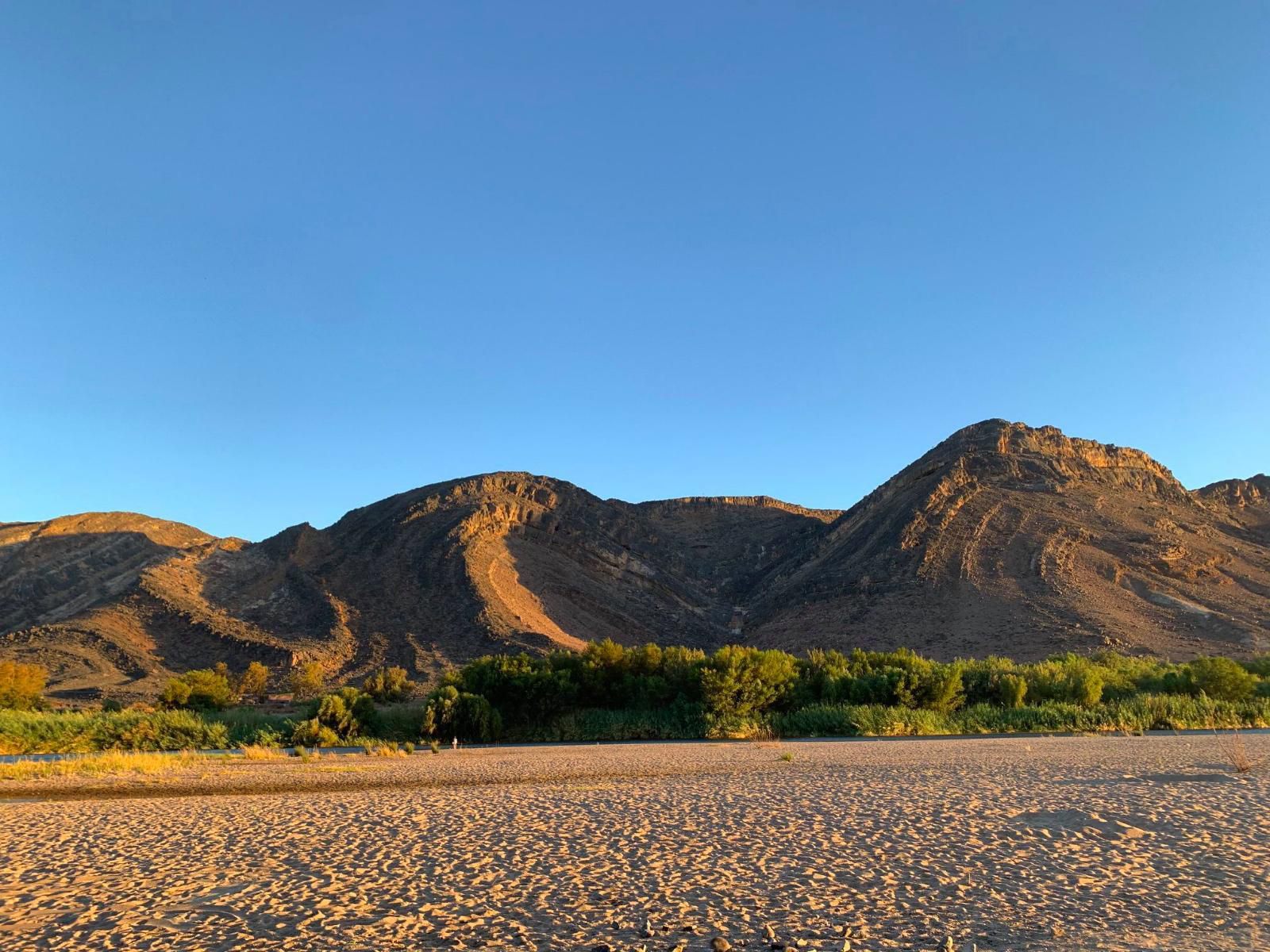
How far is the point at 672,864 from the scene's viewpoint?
324 inches

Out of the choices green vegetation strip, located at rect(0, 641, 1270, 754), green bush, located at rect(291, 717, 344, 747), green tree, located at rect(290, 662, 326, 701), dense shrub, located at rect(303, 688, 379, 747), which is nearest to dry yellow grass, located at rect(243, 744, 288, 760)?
green vegetation strip, located at rect(0, 641, 1270, 754)

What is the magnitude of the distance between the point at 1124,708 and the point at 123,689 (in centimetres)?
4899

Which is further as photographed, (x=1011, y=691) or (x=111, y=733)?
(x=1011, y=691)

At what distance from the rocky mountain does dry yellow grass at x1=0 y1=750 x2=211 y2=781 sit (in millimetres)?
30411

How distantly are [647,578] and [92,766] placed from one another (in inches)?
2737

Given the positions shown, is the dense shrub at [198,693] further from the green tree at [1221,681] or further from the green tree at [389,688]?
the green tree at [1221,681]

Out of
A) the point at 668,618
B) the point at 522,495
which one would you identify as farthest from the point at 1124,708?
the point at 522,495

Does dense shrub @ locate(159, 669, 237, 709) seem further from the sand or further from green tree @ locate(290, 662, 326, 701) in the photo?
the sand

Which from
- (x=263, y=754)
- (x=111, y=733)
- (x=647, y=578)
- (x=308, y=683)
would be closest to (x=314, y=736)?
(x=263, y=754)

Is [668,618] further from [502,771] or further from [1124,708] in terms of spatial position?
[502,771]

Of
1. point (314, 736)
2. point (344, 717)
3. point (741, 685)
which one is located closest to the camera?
point (314, 736)

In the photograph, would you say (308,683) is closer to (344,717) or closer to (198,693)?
(198,693)

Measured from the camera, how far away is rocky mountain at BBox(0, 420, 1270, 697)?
5903 cm

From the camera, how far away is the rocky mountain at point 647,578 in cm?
5903
